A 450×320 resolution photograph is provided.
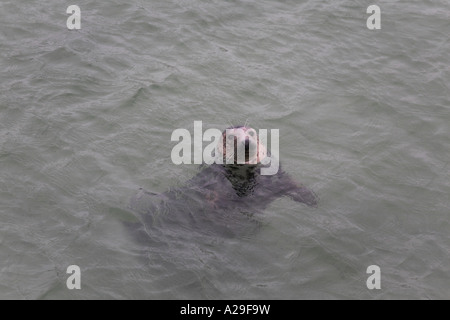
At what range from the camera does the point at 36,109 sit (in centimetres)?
1165

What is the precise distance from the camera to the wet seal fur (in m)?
9.27

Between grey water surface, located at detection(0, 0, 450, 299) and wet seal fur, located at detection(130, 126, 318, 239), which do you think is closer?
grey water surface, located at detection(0, 0, 450, 299)

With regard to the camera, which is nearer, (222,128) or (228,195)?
(228,195)

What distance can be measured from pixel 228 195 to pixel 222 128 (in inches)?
97.2

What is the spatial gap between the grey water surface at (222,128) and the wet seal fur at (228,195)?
119mm

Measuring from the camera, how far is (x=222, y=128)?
1156 centimetres

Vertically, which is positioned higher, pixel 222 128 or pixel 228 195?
pixel 222 128

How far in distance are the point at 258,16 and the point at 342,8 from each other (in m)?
2.12

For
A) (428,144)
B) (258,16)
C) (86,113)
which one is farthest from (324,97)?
(86,113)

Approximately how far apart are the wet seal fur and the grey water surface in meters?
0.12

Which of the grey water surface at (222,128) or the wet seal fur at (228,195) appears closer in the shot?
the grey water surface at (222,128)

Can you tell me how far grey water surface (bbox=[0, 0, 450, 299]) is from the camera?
8.62 metres

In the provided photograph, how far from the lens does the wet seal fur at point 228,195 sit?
9266 millimetres

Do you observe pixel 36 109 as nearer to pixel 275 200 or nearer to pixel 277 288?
pixel 275 200
